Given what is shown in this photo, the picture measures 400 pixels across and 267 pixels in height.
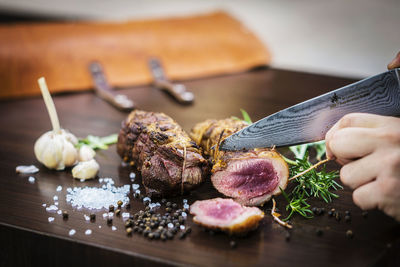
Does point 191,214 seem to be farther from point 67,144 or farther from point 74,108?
point 74,108

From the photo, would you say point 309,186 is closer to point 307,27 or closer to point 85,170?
point 85,170

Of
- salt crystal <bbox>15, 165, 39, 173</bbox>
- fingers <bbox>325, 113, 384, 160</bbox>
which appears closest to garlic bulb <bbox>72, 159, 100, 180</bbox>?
salt crystal <bbox>15, 165, 39, 173</bbox>

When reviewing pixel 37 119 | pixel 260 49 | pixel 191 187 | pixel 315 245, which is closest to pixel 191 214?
pixel 191 187

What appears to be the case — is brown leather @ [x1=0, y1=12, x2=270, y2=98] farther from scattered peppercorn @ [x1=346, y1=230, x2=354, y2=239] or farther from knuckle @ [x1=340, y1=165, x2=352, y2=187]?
scattered peppercorn @ [x1=346, y1=230, x2=354, y2=239]

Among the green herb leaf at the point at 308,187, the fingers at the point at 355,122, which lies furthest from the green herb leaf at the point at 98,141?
the fingers at the point at 355,122

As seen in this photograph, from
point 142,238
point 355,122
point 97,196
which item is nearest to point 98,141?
point 97,196

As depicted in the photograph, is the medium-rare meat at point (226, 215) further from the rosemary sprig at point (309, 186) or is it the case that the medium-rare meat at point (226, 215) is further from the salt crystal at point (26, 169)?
the salt crystal at point (26, 169)
